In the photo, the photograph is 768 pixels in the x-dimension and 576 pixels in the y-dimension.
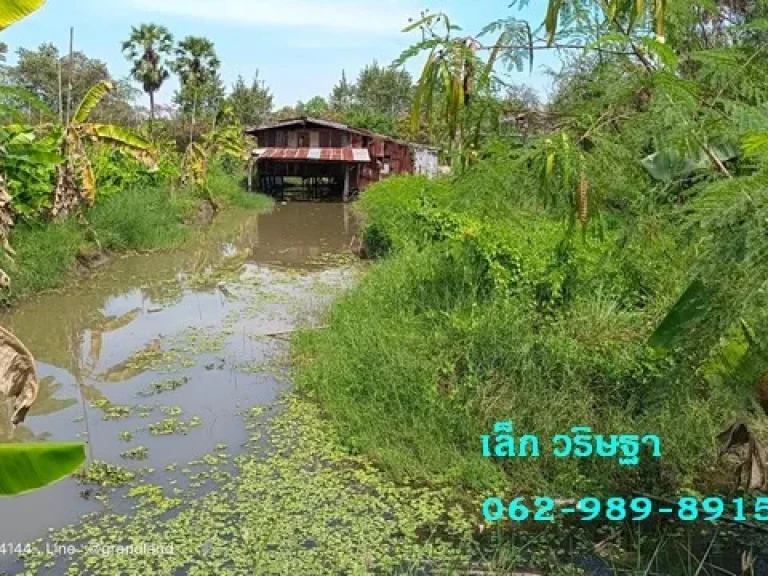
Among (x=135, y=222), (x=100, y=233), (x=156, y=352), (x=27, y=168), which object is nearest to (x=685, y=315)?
(x=156, y=352)

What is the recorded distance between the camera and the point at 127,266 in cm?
1130

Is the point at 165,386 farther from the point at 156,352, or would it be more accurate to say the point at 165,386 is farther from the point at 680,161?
the point at 680,161

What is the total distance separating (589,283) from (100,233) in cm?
858

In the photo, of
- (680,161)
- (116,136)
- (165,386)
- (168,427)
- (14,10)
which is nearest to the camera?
(14,10)

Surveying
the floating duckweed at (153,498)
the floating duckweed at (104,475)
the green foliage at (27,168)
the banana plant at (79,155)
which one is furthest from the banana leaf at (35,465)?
the banana plant at (79,155)

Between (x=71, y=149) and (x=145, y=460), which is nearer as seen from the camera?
(x=145, y=460)

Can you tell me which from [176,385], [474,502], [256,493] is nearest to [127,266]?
[176,385]

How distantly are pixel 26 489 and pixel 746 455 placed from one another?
96.0 inches

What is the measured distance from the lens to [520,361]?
4480 mm

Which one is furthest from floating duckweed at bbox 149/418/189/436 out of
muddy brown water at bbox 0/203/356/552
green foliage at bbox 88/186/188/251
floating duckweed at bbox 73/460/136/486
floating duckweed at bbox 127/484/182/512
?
green foliage at bbox 88/186/188/251

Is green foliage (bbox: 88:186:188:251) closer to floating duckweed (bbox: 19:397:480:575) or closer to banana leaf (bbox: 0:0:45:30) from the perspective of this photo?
floating duckweed (bbox: 19:397:480:575)

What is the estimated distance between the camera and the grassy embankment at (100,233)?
8773 millimetres

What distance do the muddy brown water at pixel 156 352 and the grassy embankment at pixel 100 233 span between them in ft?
0.81

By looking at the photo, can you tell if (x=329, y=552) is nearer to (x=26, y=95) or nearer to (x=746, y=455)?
(x=746, y=455)
